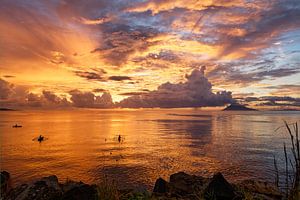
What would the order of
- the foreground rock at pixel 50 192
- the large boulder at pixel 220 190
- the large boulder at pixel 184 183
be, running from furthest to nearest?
the large boulder at pixel 184 183 → the large boulder at pixel 220 190 → the foreground rock at pixel 50 192

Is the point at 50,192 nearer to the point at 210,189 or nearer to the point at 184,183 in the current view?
the point at 210,189

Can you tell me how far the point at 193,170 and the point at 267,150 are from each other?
23179 mm

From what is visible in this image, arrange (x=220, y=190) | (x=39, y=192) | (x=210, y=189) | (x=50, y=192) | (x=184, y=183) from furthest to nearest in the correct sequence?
(x=184, y=183), (x=210, y=189), (x=220, y=190), (x=50, y=192), (x=39, y=192)

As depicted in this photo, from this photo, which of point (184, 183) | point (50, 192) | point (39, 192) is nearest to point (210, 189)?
point (184, 183)

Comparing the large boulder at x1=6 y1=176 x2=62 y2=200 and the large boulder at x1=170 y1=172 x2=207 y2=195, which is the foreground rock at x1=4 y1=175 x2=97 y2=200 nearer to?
the large boulder at x1=6 y1=176 x2=62 y2=200

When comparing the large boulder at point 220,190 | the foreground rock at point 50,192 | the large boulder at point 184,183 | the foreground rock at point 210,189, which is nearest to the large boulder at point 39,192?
the foreground rock at point 50,192

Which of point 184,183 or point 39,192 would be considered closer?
point 39,192

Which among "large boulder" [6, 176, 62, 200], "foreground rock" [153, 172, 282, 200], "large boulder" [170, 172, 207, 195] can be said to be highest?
"large boulder" [6, 176, 62, 200]

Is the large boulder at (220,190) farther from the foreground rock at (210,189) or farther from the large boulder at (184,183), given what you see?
the large boulder at (184,183)

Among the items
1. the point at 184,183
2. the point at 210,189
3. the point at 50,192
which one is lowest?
the point at 184,183

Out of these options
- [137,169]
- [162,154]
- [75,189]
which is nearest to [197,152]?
[162,154]

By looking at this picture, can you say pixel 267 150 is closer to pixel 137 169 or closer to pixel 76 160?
pixel 137 169

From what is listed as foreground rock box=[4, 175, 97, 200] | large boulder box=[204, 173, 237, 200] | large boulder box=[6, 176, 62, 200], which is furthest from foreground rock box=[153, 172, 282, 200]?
large boulder box=[6, 176, 62, 200]

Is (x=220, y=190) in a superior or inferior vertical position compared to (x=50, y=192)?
inferior
